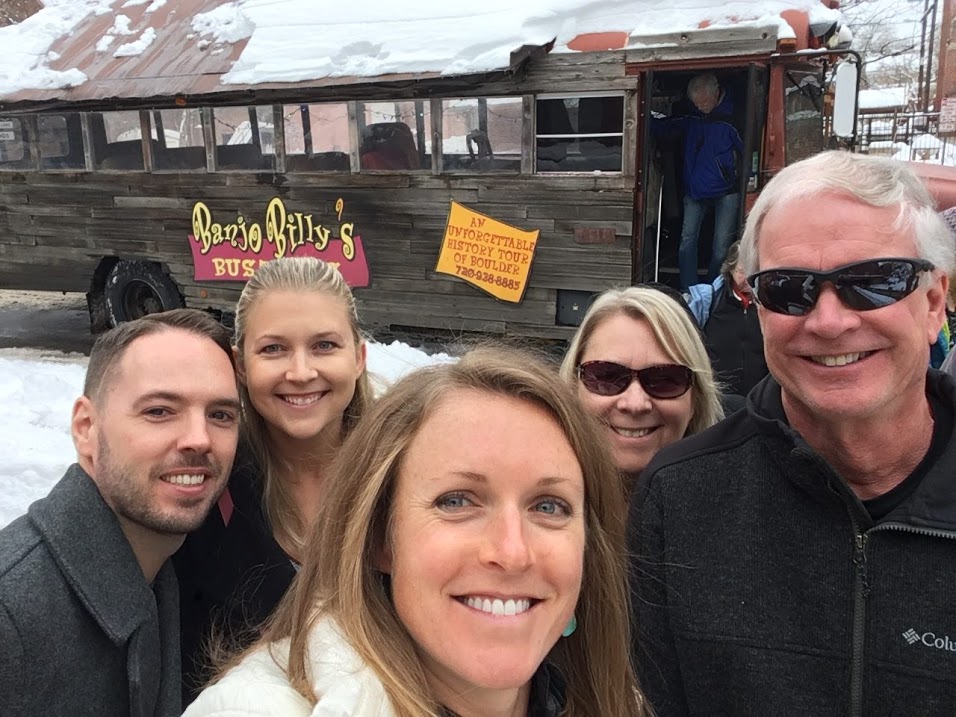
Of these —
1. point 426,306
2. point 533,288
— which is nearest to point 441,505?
point 533,288

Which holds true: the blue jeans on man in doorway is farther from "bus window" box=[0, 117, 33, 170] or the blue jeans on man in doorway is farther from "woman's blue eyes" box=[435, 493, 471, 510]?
"bus window" box=[0, 117, 33, 170]

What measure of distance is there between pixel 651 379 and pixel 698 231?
4.82 metres

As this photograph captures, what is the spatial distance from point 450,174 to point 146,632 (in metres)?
5.86

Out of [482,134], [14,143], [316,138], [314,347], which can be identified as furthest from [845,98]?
[14,143]

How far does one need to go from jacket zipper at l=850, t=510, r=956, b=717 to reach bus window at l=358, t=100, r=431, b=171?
623 centimetres

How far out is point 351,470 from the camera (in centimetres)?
131

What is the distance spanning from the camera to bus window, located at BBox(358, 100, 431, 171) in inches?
Result: 276

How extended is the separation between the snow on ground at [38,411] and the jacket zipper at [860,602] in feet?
6.50

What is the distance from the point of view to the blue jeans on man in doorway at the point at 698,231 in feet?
21.4

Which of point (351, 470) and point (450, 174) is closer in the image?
point (351, 470)

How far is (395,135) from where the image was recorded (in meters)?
7.16

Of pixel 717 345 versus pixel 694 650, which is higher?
pixel 694 650

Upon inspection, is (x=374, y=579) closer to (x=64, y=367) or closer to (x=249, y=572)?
(x=249, y=572)

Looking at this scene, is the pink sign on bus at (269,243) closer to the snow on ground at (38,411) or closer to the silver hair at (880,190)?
the snow on ground at (38,411)
